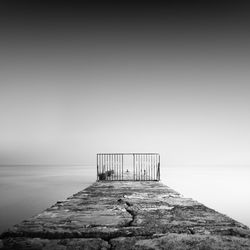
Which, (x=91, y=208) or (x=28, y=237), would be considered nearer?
(x=28, y=237)

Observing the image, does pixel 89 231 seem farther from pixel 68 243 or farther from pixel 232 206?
pixel 232 206

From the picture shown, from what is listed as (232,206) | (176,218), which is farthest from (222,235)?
(232,206)

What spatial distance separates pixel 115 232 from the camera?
3.14 meters

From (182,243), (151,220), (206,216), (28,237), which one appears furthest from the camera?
(206,216)

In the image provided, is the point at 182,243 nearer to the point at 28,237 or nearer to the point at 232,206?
the point at 28,237

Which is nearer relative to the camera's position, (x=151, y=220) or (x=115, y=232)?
(x=115, y=232)

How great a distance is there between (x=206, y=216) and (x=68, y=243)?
231 centimetres

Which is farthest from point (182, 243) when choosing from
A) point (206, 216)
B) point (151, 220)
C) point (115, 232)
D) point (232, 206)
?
point (232, 206)

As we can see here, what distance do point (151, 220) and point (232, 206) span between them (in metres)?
14.5

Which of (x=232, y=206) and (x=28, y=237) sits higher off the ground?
(x=28, y=237)

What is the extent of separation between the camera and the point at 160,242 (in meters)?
2.74

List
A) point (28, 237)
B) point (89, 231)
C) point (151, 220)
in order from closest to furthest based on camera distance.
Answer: point (28, 237)
point (89, 231)
point (151, 220)

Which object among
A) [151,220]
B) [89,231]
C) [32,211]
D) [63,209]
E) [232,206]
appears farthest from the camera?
[232,206]

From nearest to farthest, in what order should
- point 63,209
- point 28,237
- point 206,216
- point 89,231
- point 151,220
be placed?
point 28,237
point 89,231
point 151,220
point 206,216
point 63,209
